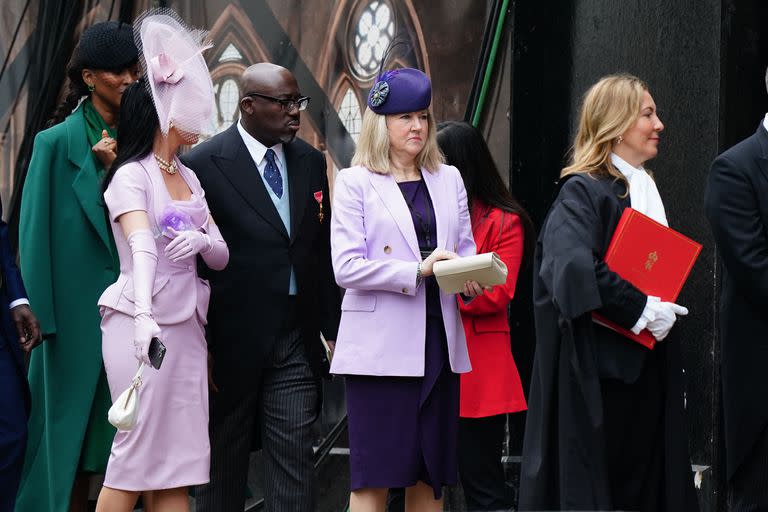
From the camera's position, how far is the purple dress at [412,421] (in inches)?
223

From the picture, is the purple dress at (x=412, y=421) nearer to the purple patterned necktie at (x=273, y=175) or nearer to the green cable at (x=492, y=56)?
the purple patterned necktie at (x=273, y=175)

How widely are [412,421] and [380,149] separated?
1163mm

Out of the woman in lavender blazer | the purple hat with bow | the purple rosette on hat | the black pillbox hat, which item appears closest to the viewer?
the purple rosette on hat

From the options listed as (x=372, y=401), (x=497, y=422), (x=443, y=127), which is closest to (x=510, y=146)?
(x=443, y=127)

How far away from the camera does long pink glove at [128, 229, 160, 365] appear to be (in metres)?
5.16

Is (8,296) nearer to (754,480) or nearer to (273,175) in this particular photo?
(273,175)

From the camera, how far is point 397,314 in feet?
18.6

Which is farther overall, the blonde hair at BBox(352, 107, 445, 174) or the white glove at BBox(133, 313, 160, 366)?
the blonde hair at BBox(352, 107, 445, 174)

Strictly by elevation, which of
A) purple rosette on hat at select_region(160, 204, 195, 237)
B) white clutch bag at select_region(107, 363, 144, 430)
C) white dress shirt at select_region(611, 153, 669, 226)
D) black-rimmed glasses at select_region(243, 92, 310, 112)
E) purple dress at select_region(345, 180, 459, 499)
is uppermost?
black-rimmed glasses at select_region(243, 92, 310, 112)

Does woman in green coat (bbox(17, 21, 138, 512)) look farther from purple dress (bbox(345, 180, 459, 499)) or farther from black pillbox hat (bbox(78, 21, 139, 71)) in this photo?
purple dress (bbox(345, 180, 459, 499))

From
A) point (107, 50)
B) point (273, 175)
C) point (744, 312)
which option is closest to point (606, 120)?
point (744, 312)

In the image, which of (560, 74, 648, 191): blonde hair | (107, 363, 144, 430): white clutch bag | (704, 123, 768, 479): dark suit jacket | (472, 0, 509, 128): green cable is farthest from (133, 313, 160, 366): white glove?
(472, 0, 509, 128): green cable

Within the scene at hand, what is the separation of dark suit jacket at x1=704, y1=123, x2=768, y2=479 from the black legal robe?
440 mm

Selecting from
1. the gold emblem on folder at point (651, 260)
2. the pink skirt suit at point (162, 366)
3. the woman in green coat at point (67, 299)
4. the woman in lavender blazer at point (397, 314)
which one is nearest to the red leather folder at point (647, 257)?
the gold emblem on folder at point (651, 260)
